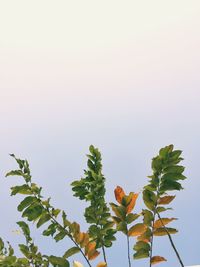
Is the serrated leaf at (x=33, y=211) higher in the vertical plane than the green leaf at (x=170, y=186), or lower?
higher

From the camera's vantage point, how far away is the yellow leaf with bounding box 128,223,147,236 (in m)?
2.98

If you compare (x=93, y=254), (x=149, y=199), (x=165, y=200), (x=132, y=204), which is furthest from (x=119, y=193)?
(x=93, y=254)

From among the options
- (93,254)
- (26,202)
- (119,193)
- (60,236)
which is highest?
(26,202)

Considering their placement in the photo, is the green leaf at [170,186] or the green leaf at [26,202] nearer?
the green leaf at [170,186]

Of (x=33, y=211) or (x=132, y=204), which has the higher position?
(x=33, y=211)

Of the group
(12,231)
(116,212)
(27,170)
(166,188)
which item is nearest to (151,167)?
(166,188)

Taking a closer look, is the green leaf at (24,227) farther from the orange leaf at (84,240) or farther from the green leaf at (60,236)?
the orange leaf at (84,240)

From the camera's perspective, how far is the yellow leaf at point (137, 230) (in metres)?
2.98

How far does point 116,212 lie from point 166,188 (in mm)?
374

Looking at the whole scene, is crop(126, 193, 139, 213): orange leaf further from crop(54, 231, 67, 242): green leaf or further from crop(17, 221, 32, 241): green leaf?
crop(17, 221, 32, 241): green leaf

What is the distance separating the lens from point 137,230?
117 inches

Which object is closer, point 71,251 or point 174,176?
point 174,176

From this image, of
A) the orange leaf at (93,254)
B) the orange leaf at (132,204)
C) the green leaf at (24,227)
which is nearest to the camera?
the green leaf at (24,227)

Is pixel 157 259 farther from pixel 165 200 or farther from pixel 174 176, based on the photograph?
pixel 174 176
